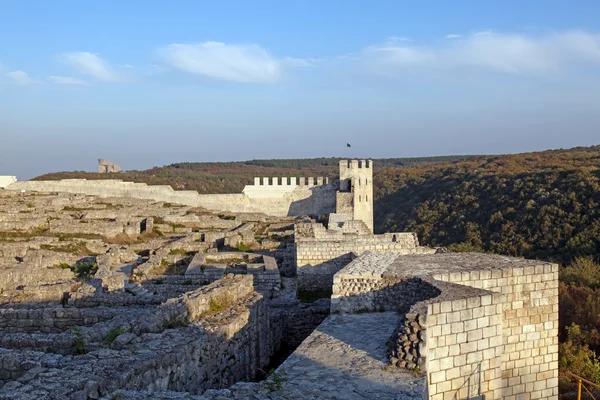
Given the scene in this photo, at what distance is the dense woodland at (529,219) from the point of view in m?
12.5

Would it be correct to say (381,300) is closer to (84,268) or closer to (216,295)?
(216,295)

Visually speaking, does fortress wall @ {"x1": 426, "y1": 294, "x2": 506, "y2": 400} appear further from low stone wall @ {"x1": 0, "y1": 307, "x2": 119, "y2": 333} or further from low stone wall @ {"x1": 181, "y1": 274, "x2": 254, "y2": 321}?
low stone wall @ {"x1": 0, "y1": 307, "x2": 119, "y2": 333}

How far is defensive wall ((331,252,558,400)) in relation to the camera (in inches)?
231

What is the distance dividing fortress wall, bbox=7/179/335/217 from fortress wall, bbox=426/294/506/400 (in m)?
29.5

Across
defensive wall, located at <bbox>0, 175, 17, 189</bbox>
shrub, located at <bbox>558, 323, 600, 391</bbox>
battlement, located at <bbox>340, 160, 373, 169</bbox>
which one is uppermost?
battlement, located at <bbox>340, 160, 373, 169</bbox>

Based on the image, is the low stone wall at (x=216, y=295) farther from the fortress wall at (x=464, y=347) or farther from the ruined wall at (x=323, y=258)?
the ruined wall at (x=323, y=258)

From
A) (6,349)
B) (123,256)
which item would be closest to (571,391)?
(6,349)

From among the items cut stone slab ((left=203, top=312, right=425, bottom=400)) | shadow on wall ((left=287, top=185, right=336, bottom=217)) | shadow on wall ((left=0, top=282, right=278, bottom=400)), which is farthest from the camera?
shadow on wall ((left=287, top=185, right=336, bottom=217))

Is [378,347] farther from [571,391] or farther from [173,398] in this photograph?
[571,391]

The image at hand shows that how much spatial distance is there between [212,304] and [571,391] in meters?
6.04

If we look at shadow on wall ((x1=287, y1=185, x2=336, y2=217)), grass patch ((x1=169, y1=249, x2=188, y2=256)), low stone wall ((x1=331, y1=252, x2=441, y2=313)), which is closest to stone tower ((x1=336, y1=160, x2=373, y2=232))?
shadow on wall ((x1=287, y1=185, x2=336, y2=217))

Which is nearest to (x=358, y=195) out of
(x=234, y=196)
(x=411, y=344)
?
(x=234, y=196)

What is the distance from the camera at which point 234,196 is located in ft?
118

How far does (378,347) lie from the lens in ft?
19.9
